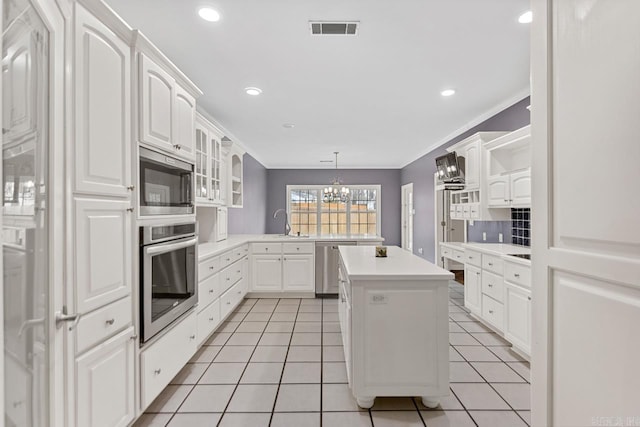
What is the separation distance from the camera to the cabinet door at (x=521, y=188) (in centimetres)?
307

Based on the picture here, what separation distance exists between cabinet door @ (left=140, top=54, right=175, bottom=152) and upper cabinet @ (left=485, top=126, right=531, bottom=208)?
315cm

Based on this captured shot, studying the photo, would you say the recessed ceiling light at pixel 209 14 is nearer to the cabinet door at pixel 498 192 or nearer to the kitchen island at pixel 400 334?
the kitchen island at pixel 400 334

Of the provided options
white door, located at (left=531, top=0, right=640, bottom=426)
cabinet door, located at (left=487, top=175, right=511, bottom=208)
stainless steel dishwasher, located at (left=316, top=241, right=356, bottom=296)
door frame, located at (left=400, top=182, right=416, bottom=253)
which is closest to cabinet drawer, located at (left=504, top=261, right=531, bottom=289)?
cabinet door, located at (left=487, top=175, right=511, bottom=208)

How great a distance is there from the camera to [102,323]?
4.79ft

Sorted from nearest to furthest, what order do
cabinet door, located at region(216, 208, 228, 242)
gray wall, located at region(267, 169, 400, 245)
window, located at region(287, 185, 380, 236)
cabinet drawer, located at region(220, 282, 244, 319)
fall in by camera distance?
cabinet drawer, located at region(220, 282, 244, 319), cabinet door, located at region(216, 208, 228, 242), gray wall, located at region(267, 169, 400, 245), window, located at region(287, 185, 380, 236)

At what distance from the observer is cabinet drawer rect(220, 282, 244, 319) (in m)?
3.33

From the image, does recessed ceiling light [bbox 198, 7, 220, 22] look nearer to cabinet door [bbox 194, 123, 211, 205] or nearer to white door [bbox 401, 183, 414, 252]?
cabinet door [bbox 194, 123, 211, 205]

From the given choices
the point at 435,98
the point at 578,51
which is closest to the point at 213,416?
the point at 578,51

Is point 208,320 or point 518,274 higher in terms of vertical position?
point 518,274

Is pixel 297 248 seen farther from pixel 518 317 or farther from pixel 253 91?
pixel 518 317

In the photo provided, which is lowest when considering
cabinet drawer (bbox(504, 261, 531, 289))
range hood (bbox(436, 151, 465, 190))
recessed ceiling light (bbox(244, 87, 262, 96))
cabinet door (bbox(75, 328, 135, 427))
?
cabinet door (bbox(75, 328, 135, 427))

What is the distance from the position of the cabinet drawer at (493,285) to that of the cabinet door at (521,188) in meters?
0.79

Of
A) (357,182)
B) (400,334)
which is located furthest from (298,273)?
(357,182)

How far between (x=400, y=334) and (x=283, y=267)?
280 cm
